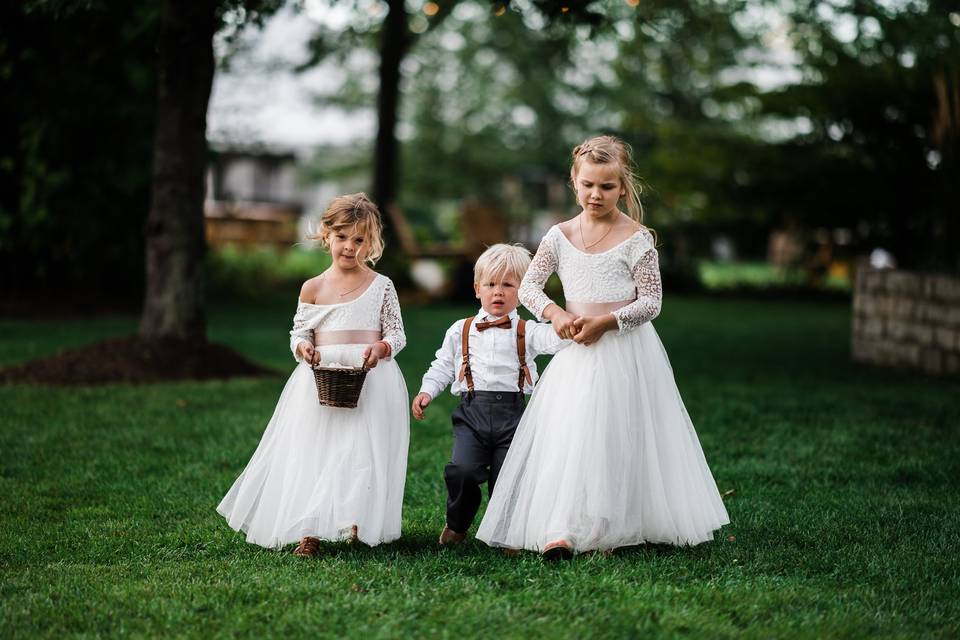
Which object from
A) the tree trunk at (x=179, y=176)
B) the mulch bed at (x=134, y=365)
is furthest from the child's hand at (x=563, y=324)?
the tree trunk at (x=179, y=176)

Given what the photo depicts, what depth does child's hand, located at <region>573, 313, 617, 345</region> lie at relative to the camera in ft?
14.2

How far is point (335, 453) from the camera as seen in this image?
177 inches

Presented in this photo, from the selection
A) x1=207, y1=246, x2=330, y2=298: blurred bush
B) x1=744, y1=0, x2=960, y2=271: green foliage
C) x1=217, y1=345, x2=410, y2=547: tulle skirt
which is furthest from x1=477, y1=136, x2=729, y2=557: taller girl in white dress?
x1=207, y1=246, x2=330, y2=298: blurred bush

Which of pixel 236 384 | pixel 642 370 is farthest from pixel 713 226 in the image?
pixel 642 370

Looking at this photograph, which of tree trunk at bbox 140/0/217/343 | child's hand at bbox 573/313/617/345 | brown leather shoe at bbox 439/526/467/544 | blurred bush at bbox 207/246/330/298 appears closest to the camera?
child's hand at bbox 573/313/617/345

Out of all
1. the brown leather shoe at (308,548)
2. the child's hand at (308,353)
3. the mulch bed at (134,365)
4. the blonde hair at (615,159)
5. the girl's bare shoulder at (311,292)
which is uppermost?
the blonde hair at (615,159)

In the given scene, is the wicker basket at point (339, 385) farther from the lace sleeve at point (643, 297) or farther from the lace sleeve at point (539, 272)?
the lace sleeve at point (643, 297)

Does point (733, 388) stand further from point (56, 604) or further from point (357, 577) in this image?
point (56, 604)

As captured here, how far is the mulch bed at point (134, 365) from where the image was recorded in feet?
29.2

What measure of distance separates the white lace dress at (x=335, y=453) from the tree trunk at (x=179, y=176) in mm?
5007

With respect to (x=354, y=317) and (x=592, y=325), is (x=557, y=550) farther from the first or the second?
(x=354, y=317)

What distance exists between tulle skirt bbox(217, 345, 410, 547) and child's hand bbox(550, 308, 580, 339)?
2.46 ft

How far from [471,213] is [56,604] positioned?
654 inches

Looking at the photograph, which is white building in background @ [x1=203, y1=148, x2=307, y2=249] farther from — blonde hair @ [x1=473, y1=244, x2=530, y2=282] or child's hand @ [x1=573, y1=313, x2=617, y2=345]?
child's hand @ [x1=573, y1=313, x2=617, y2=345]
